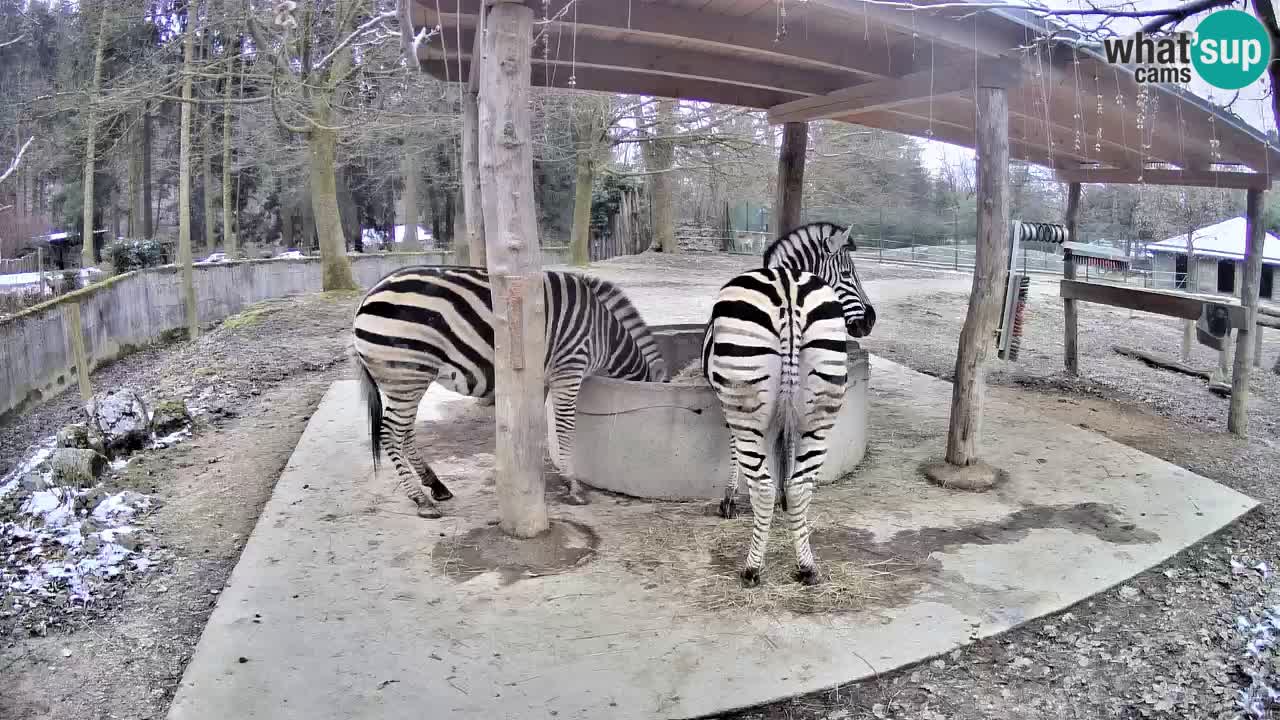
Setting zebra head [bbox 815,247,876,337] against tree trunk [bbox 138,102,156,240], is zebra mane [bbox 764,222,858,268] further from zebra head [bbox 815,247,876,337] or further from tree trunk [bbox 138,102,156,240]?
tree trunk [bbox 138,102,156,240]

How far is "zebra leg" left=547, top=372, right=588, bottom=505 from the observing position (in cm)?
551

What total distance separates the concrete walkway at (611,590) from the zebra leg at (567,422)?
0.15 metres

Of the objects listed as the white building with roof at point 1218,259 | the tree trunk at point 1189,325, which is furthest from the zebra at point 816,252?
the white building with roof at point 1218,259

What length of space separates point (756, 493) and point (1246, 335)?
6.28 metres

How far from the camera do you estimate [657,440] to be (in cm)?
539

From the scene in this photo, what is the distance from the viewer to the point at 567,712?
9.99 feet

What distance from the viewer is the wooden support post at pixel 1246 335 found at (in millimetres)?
7473

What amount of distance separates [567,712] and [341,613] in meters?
1.44

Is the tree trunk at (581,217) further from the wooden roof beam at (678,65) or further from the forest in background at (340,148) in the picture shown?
the wooden roof beam at (678,65)

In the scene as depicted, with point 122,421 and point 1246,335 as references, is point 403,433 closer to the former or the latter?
point 122,421

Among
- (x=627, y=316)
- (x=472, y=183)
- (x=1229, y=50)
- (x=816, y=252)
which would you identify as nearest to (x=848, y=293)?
(x=816, y=252)

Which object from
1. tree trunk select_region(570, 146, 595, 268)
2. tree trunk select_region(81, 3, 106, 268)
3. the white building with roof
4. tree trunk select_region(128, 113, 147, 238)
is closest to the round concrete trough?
tree trunk select_region(81, 3, 106, 268)

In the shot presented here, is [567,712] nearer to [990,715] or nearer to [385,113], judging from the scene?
[990,715]

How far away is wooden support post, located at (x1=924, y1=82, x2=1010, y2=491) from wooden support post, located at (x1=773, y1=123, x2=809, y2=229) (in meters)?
2.50
